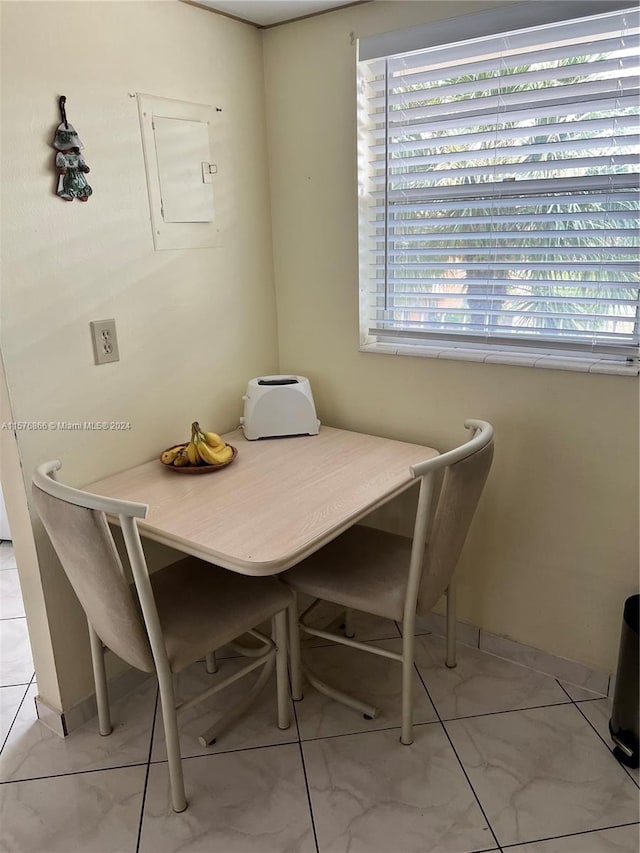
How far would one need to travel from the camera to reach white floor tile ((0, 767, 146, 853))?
1.51m

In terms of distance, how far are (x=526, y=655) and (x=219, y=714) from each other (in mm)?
1009

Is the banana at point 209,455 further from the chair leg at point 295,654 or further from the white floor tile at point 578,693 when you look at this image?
the white floor tile at point 578,693

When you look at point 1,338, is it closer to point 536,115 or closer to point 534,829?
point 536,115

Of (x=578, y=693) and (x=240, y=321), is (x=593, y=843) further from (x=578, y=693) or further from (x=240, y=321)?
(x=240, y=321)

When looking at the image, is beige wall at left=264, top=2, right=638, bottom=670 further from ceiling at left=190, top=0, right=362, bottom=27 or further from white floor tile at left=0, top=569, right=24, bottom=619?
white floor tile at left=0, top=569, right=24, bottom=619

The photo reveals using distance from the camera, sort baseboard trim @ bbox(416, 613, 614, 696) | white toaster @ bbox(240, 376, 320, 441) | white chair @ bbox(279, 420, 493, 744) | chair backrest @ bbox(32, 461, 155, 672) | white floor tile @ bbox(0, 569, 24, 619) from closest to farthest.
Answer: chair backrest @ bbox(32, 461, 155, 672) → white chair @ bbox(279, 420, 493, 744) → baseboard trim @ bbox(416, 613, 614, 696) → white toaster @ bbox(240, 376, 320, 441) → white floor tile @ bbox(0, 569, 24, 619)

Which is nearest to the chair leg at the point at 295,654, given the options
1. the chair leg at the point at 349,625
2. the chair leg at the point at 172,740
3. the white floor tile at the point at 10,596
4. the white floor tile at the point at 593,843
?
the chair leg at the point at 349,625

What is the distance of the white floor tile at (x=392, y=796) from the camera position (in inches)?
58.9

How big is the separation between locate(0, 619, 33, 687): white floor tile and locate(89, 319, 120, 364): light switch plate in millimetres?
1163

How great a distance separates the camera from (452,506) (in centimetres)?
161

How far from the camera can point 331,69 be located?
6.53ft

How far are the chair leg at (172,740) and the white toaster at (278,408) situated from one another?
2.85 feet

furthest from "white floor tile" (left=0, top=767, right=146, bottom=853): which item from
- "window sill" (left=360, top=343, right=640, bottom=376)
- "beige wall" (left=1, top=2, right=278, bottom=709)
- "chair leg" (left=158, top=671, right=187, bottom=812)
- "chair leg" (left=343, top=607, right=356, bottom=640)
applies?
"window sill" (left=360, top=343, right=640, bottom=376)

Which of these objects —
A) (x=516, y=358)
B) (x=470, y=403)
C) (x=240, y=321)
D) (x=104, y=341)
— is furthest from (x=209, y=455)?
(x=516, y=358)
